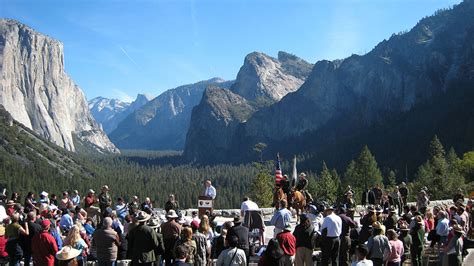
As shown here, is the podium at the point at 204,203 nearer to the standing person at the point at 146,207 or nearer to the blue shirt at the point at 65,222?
the standing person at the point at 146,207

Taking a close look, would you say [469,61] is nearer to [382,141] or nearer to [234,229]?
[382,141]

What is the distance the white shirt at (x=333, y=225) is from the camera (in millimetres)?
12969

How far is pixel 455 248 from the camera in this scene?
12836mm

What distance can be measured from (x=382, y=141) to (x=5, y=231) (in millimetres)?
173806

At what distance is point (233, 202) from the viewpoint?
482 feet

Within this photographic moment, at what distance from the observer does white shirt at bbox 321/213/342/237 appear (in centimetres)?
1297

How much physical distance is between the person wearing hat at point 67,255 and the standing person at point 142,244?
1.29 m

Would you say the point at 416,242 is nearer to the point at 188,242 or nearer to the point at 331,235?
the point at 331,235

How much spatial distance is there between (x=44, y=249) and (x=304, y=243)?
6.52m

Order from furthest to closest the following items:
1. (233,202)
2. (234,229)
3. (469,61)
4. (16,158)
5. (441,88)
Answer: (441,88) → (469,61) → (16,158) → (233,202) → (234,229)

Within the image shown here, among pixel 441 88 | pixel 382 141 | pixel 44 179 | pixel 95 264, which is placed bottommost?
pixel 95 264

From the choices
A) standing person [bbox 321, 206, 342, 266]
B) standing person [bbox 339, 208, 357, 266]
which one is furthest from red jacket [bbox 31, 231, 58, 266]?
standing person [bbox 339, 208, 357, 266]

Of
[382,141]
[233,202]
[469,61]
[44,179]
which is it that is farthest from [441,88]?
[44,179]

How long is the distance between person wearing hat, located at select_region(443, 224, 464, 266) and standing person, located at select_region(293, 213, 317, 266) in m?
3.79
